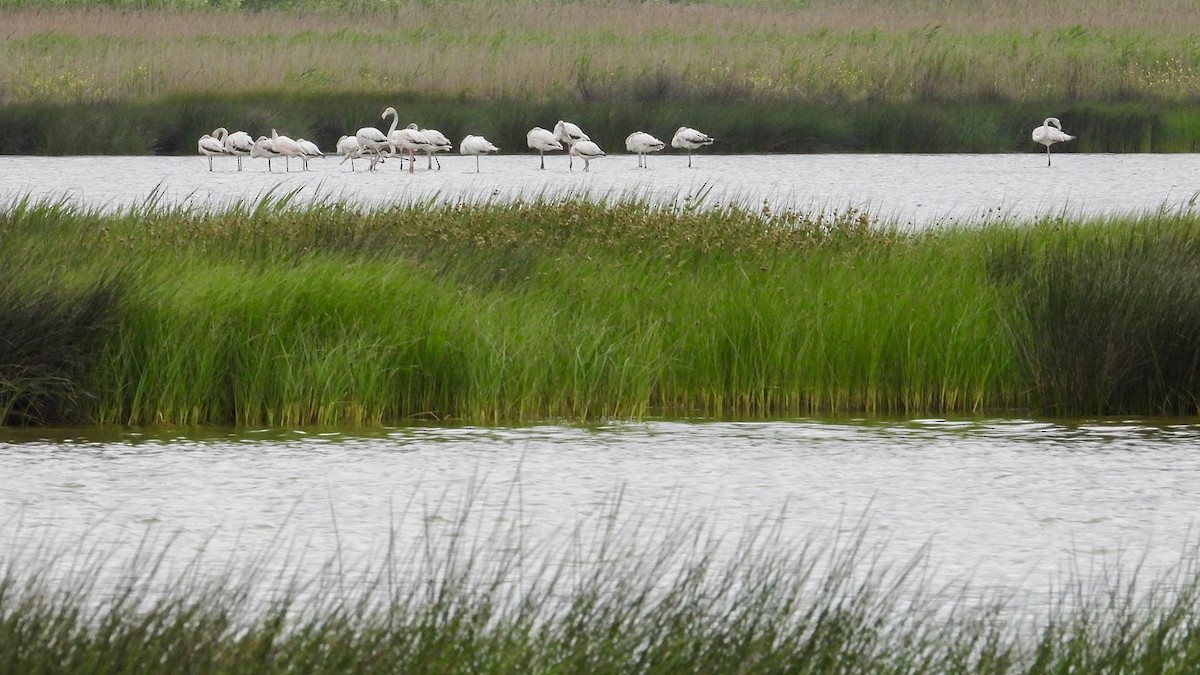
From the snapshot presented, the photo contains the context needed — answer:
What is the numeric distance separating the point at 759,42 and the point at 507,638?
3239 cm

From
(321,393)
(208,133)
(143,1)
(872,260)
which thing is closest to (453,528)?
(321,393)

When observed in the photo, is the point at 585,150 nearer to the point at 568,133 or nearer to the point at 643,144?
the point at 568,133

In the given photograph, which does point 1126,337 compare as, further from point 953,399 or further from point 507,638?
point 507,638

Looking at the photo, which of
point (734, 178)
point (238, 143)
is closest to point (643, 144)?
point (734, 178)

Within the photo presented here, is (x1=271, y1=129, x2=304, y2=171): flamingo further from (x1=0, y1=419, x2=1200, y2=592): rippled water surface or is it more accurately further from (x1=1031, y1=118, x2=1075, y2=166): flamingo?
(x1=0, y1=419, x2=1200, y2=592): rippled water surface

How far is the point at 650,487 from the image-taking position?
7684mm

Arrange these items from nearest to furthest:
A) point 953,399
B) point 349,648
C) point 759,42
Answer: point 349,648 → point 953,399 → point 759,42

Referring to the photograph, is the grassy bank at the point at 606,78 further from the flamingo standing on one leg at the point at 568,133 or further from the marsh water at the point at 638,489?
the marsh water at the point at 638,489

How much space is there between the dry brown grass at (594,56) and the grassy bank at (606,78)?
53mm

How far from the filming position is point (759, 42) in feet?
118

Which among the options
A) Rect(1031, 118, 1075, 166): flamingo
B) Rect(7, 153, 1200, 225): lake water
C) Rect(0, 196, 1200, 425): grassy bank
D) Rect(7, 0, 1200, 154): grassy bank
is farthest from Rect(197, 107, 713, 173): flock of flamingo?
Rect(0, 196, 1200, 425): grassy bank

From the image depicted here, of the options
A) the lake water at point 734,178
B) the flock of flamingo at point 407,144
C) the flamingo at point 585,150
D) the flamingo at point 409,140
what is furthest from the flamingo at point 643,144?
the flamingo at point 409,140

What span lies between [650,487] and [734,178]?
658 inches

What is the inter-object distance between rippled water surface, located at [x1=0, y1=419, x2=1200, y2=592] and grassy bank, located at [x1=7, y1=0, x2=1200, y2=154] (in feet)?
64.9
